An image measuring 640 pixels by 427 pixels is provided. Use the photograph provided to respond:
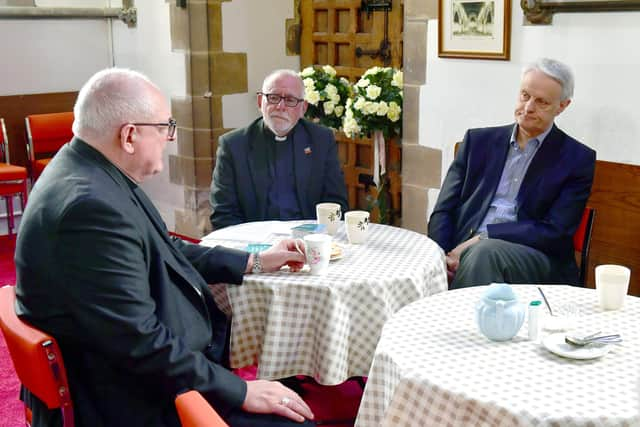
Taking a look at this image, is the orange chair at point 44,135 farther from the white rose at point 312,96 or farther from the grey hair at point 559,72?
the grey hair at point 559,72


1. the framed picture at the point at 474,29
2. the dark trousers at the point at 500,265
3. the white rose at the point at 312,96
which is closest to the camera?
the dark trousers at the point at 500,265

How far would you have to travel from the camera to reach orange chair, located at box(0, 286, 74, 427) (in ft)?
5.60

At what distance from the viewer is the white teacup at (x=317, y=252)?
7.95 ft

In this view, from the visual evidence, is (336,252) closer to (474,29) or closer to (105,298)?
(105,298)

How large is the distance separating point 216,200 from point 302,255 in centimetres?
106

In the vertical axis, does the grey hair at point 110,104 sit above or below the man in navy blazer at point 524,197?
above

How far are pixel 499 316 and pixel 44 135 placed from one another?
15.8 ft

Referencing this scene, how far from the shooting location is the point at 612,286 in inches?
82.8

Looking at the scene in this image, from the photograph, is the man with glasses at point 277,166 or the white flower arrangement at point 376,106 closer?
the man with glasses at point 277,166

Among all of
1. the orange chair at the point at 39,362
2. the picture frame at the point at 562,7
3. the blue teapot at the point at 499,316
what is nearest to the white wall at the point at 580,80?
the picture frame at the point at 562,7

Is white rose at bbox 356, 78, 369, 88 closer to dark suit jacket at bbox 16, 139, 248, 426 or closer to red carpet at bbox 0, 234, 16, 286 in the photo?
red carpet at bbox 0, 234, 16, 286

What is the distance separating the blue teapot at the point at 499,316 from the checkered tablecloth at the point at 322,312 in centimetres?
58

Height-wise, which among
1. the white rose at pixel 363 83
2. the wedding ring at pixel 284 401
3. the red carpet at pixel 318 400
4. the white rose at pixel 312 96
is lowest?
the red carpet at pixel 318 400

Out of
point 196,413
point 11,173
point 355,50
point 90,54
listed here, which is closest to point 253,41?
point 355,50
